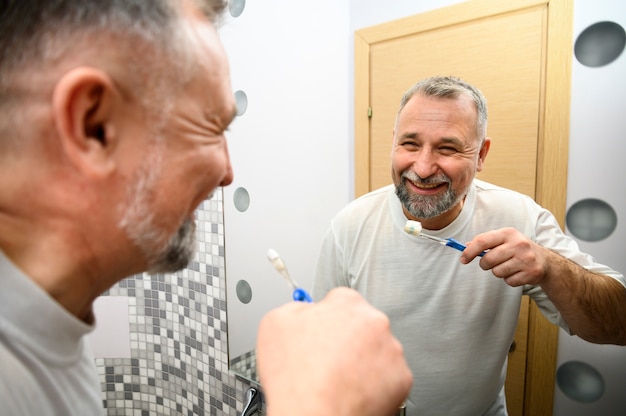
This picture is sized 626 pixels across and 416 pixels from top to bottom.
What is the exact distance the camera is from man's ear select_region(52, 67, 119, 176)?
0.33m

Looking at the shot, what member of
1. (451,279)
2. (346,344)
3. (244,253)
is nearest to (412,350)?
(451,279)

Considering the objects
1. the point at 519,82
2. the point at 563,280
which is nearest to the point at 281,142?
the point at 519,82

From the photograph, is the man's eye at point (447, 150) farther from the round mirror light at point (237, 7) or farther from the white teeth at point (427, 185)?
the round mirror light at point (237, 7)

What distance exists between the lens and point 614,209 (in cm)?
112

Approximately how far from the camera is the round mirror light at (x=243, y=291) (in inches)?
49.1

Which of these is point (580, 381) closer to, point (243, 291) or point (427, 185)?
point (427, 185)

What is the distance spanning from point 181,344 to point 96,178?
3.83ft

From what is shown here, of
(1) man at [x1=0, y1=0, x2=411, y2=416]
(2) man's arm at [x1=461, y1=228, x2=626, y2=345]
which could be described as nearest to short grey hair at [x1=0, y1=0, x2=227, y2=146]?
(1) man at [x1=0, y1=0, x2=411, y2=416]

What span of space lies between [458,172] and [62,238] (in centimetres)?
88

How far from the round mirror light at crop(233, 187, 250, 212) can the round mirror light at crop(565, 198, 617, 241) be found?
3.56 feet

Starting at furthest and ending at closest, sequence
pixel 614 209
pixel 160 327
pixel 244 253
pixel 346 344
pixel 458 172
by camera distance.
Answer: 1. pixel 160 327
2. pixel 244 253
3. pixel 614 209
4. pixel 458 172
5. pixel 346 344

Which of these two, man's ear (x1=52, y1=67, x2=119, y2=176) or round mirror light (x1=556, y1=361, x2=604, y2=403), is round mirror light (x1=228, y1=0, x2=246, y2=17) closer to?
man's ear (x1=52, y1=67, x2=119, y2=176)

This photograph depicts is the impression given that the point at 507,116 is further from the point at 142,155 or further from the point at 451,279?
the point at 142,155

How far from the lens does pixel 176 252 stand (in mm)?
458
